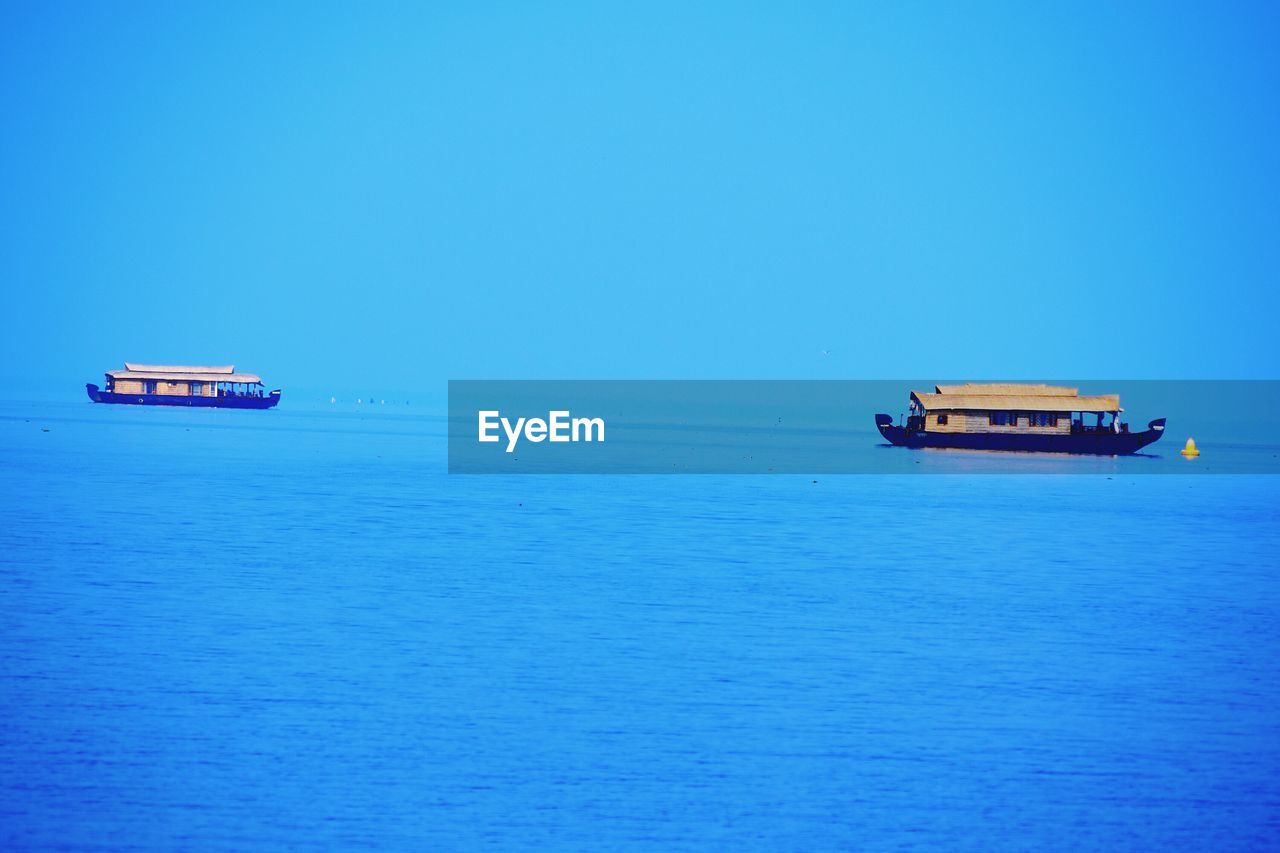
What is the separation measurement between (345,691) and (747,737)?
4716 mm

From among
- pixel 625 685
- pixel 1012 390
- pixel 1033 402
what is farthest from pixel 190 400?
pixel 625 685

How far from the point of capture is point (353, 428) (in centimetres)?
9788

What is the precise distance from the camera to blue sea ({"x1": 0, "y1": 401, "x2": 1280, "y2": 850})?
38.2ft

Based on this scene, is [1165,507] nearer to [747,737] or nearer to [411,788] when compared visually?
[747,737]

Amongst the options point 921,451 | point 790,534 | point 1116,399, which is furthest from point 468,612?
point 921,451

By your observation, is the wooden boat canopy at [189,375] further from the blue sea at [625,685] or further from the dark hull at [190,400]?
the blue sea at [625,685]

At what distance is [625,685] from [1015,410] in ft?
182

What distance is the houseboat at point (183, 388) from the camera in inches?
4446

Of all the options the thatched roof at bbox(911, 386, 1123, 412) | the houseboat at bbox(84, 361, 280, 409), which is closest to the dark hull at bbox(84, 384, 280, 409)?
the houseboat at bbox(84, 361, 280, 409)

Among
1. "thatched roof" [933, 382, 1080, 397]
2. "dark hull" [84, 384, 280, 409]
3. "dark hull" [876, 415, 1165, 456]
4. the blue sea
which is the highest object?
"thatched roof" [933, 382, 1080, 397]

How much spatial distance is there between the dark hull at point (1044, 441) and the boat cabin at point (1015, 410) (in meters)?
0.31

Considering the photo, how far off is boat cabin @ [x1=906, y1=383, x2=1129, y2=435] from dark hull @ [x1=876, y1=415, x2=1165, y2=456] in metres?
0.31

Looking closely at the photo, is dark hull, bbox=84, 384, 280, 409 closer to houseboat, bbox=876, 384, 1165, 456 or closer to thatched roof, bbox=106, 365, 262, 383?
thatched roof, bbox=106, 365, 262, 383

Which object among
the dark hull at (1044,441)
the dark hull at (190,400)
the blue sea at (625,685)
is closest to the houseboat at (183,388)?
the dark hull at (190,400)
